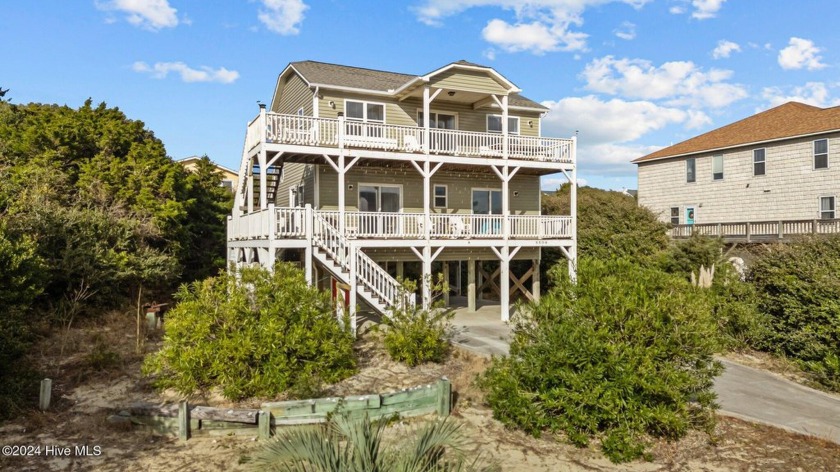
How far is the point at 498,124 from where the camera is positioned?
77.4 ft

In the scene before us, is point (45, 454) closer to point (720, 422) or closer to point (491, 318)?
point (720, 422)

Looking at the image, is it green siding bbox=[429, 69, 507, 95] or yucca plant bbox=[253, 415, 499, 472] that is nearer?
yucca plant bbox=[253, 415, 499, 472]

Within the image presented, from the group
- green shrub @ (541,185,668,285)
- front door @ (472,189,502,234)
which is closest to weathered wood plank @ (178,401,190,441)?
front door @ (472,189,502,234)

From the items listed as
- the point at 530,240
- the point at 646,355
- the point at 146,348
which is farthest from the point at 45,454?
the point at 530,240

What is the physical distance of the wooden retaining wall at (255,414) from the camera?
921 cm

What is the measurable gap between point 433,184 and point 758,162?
705 inches

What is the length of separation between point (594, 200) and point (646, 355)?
18.7 metres

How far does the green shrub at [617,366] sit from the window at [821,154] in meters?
21.3

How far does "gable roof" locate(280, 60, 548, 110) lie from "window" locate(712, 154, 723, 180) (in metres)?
11.9

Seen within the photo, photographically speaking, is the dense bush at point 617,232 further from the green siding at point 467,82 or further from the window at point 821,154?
the window at point 821,154

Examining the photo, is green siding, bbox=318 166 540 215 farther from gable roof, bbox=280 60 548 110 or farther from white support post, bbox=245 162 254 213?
gable roof, bbox=280 60 548 110

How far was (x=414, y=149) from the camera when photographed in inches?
756

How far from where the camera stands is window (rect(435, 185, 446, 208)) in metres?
22.3

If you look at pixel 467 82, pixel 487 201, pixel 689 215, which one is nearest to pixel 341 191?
pixel 467 82
